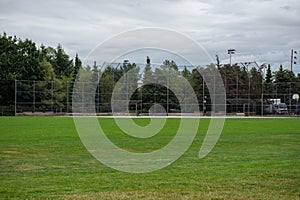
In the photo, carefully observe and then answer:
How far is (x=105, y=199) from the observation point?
310 inches

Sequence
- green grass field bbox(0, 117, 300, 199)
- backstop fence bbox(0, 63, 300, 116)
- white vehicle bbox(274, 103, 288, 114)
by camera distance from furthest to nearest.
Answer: white vehicle bbox(274, 103, 288, 114), backstop fence bbox(0, 63, 300, 116), green grass field bbox(0, 117, 300, 199)

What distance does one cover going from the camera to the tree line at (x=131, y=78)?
6181 centimetres

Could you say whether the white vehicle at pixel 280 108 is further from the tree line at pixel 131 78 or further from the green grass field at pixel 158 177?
the green grass field at pixel 158 177

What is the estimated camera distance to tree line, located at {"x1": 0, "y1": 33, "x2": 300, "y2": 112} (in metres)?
61.8

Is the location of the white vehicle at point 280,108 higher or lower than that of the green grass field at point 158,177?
higher

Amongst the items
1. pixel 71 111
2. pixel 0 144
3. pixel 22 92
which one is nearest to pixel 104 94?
pixel 71 111

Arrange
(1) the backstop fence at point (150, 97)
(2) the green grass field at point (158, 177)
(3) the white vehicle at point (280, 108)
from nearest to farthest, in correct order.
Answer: (2) the green grass field at point (158, 177), (1) the backstop fence at point (150, 97), (3) the white vehicle at point (280, 108)

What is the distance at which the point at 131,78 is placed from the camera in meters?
62.0

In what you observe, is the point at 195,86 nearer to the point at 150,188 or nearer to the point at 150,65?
the point at 150,65

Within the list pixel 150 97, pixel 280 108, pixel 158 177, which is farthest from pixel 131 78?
pixel 158 177

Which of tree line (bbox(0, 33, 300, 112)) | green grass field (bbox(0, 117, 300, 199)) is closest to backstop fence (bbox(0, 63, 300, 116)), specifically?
tree line (bbox(0, 33, 300, 112))

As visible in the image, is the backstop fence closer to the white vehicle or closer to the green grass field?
the white vehicle

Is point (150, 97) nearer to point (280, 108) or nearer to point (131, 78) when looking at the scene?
point (131, 78)

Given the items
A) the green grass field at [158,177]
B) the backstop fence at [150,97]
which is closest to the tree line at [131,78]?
the backstop fence at [150,97]
